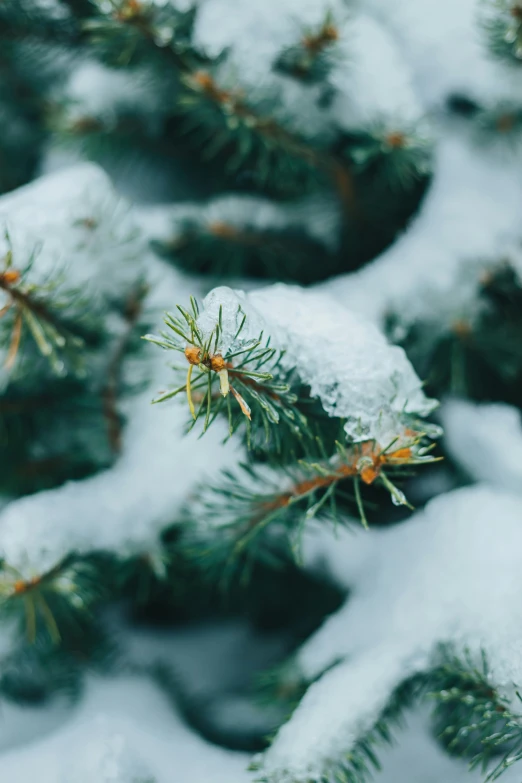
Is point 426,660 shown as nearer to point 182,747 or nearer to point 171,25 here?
point 182,747

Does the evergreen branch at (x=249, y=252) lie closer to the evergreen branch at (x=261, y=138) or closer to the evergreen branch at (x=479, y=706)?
the evergreen branch at (x=261, y=138)

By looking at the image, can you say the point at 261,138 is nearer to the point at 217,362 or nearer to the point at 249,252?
the point at 249,252

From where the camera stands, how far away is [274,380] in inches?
17.5

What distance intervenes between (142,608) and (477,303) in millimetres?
642

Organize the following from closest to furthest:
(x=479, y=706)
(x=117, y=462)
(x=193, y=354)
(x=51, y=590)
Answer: (x=193, y=354) → (x=479, y=706) → (x=51, y=590) → (x=117, y=462)

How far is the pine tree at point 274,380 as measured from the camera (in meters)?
0.53

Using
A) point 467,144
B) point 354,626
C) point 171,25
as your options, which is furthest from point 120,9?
point 354,626

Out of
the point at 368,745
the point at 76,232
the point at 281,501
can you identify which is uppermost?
the point at 76,232

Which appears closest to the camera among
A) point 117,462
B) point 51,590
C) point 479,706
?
point 479,706

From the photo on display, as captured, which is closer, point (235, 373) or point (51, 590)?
point (235, 373)

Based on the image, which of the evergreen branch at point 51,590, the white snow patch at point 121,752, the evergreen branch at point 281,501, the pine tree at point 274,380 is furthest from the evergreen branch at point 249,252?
the white snow patch at point 121,752

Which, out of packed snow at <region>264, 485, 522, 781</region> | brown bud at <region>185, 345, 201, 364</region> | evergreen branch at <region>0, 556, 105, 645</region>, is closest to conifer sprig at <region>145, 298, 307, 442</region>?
brown bud at <region>185, 345, 201, 364</region>

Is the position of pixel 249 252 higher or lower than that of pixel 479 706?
higher

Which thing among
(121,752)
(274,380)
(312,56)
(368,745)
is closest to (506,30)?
(312,56)
